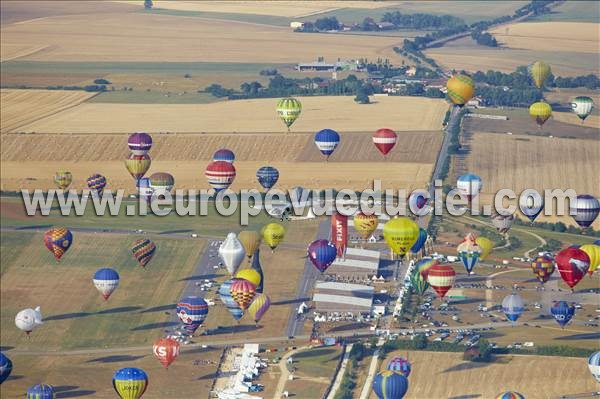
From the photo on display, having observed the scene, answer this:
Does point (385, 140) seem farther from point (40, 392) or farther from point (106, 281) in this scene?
point (40, 392)

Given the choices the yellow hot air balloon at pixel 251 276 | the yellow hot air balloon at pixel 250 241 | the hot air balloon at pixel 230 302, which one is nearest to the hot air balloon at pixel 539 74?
the yellow hot air balloon at pixel 250 241

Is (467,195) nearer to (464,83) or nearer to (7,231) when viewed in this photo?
(464,83)

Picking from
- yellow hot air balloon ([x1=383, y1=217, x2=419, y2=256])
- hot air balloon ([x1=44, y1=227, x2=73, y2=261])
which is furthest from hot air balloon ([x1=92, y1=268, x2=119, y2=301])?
yellow hot air balloon ([x1=383, y1=217, x2=419, y2=256])

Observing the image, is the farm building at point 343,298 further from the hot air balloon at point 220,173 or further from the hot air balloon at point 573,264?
the hot air balloon at point 220,173

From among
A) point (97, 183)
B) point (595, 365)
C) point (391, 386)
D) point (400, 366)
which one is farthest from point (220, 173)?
point (595, 365)

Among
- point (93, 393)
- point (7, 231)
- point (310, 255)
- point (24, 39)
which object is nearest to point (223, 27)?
point (24, 39)

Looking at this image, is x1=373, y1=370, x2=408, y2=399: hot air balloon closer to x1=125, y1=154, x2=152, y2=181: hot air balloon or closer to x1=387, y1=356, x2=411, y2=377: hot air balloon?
x1=387, y1=356, x2=411, y2=377: hot air balloon
